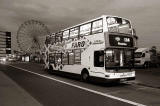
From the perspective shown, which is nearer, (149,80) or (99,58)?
(99,58)

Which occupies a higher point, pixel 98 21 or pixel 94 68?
pixel 98 21

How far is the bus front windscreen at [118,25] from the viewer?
1233cm

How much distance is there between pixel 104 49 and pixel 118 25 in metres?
1.87

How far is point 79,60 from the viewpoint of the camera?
14.9m

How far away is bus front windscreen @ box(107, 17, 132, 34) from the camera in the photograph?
40.4 feet

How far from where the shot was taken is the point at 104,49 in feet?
39.3

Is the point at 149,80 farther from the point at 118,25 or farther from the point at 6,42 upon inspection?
the point at 6,42

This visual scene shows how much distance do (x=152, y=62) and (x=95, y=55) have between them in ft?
68.1

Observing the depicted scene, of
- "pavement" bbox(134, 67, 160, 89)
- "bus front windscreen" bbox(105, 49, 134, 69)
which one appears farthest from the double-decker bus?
"pavement" bbox(134, 67, 160, 89)

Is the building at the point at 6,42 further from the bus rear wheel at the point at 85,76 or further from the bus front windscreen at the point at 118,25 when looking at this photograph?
the bus front windscreen at the point at 118,25

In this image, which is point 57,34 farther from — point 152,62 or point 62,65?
point 152,62

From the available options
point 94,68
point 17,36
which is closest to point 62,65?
point 94,68

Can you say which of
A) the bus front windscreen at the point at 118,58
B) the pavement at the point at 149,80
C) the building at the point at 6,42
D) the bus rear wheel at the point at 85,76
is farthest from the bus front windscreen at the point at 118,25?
the building at the point at 6,42

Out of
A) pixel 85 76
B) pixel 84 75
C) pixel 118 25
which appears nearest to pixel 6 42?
pixel 84 75
